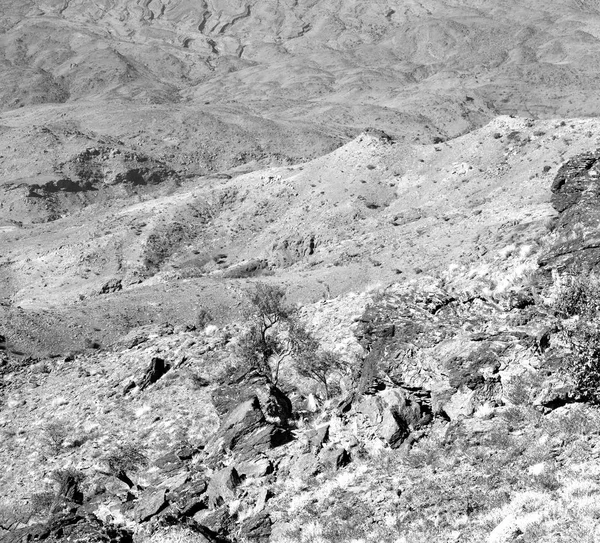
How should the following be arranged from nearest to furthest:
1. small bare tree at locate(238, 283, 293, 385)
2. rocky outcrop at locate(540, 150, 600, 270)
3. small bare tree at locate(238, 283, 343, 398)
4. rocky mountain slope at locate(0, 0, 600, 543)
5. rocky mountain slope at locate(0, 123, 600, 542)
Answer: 1. rocky mountain slope at locate(0, 123, 600, 542)
2. rocky mountain slope at locate(0, 0, 600, 543)
3. rocky outcrop at locate(540, 150, 600, 270)
4. small bare tree at locate(238, 283, 343, 398)
5. small bare tree at locate(238, 283, 293, 385)

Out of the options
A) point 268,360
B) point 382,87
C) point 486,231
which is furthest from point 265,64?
point 268,360

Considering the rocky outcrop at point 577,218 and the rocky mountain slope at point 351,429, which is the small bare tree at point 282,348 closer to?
the rocky mountain slope at point 351,429

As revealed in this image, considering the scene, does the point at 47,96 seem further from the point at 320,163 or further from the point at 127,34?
the point at 320,163

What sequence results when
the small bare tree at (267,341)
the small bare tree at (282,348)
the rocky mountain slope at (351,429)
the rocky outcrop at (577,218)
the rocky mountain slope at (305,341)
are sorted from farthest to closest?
the small bare tree at (267,341), the small bare tree at (282,348), the rocky outcrop at (577,218), the rocky mountain slope at (305,341), the rocky mountain slope at (351,429)

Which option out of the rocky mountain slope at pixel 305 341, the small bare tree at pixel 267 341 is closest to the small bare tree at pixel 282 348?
the small bare tree at pixel 267 341

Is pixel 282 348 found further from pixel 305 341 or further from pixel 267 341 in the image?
Result: pixel 305 341

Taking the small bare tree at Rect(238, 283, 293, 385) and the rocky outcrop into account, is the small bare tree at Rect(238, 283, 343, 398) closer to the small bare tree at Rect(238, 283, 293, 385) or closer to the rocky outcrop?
the small bare tree at Rect(238, 283, 293, 385)

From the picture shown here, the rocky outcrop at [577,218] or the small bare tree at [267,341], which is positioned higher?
the rocky outcrop at [577,218]

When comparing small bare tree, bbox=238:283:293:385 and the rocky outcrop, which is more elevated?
the rocky outcrop

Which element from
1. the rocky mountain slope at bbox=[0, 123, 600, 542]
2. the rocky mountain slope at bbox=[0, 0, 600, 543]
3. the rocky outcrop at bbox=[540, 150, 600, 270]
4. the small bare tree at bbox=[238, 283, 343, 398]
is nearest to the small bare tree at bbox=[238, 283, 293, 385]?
the small bare tree at bbox=[238, 283, 343, 398]

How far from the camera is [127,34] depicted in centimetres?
14700

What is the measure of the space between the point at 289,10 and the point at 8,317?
493 feet

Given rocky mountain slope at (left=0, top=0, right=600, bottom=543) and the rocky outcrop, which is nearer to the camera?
rocky mountain slope at (left=0, top=0, right=600, bottom=543)

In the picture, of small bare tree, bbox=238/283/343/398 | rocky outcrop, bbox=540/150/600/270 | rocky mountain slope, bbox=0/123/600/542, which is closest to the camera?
rocky mountain slope, bbox=0/123/600/542
